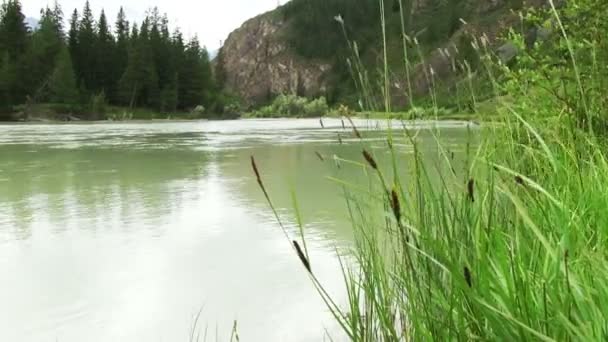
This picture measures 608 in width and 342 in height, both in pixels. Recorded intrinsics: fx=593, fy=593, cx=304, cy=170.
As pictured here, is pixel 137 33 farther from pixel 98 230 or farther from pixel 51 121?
pixel 98 230

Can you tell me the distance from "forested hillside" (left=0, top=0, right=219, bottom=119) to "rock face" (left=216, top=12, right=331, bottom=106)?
61327 mm

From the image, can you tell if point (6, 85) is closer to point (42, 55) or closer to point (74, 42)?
point (42, 55)

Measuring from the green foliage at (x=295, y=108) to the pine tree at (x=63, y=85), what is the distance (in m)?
24.7

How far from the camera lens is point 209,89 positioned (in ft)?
278

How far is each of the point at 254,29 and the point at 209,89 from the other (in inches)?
3358

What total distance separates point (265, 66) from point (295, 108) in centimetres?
7535

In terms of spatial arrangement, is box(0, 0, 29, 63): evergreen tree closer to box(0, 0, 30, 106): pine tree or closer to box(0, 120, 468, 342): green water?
box(0, 0, 30, 106): pine tree

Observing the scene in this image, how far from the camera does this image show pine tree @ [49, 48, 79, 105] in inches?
2322

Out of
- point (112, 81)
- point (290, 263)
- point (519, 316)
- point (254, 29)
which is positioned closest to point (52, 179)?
point (290, 263)

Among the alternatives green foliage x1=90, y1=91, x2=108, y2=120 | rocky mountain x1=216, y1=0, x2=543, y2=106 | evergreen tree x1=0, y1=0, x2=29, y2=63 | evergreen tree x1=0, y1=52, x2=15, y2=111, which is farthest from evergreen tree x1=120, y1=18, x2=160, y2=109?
rocky mountain x1=216, y1=0, x2=543, y2=106

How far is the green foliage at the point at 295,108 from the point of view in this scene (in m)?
78.6

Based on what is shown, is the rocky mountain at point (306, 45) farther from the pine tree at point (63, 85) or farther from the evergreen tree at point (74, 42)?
the pine tree at point (63, 85)

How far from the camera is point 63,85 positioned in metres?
59.2

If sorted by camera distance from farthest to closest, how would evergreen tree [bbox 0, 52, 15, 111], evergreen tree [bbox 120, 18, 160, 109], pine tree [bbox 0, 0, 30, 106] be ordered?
evergreen tree [bbox 120, 18, 160, 109], pine tree [bbox 0, 0, 30, 106], evergreen tree [bbox 0, 52, 15, 111]
